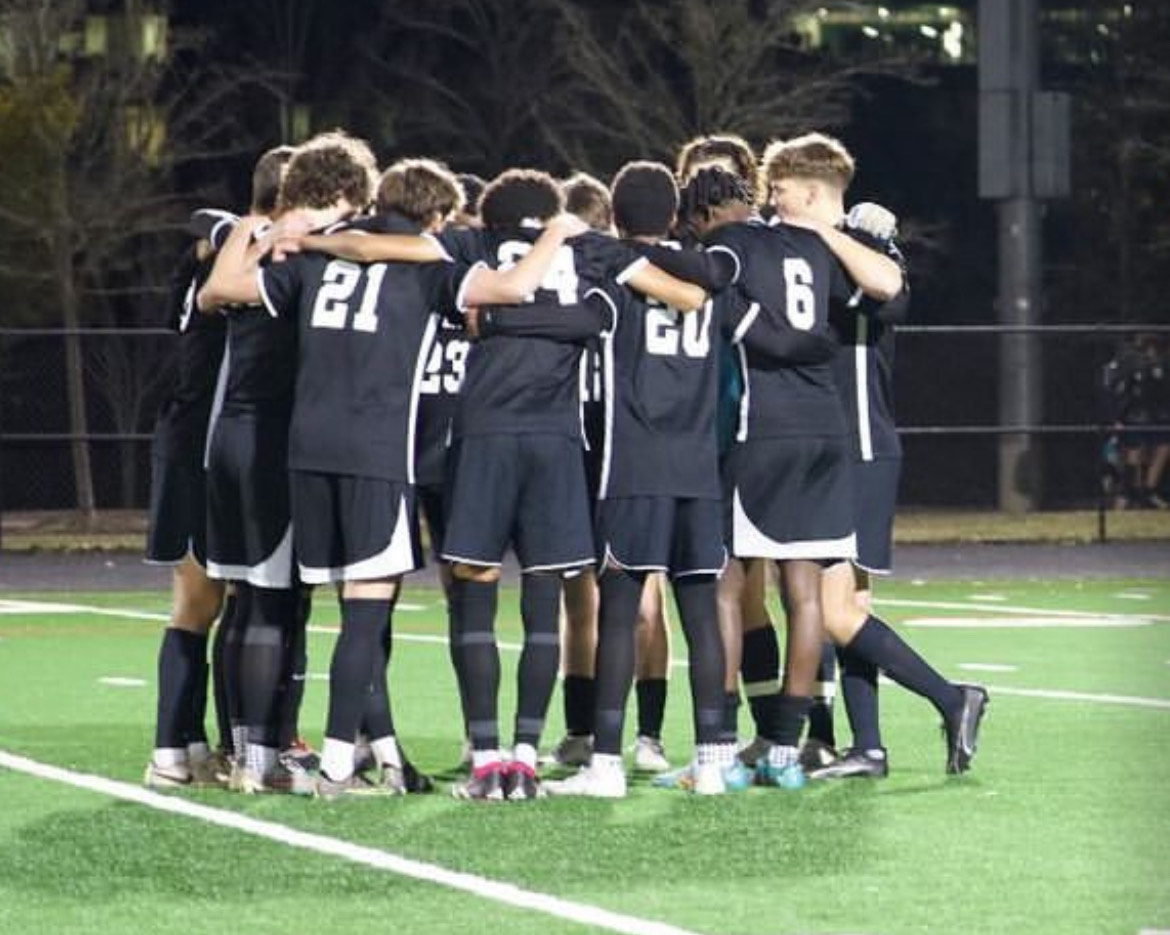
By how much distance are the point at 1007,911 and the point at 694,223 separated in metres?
3.52

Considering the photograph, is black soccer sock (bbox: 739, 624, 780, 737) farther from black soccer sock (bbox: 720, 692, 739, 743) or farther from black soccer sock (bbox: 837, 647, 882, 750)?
black soccer sock (bbox: 837, 647, 882, 750)

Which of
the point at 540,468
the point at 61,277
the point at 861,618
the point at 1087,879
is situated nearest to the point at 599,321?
the point at 540,468

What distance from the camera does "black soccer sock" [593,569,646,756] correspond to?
1094 centimetres

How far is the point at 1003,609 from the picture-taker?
802 inches

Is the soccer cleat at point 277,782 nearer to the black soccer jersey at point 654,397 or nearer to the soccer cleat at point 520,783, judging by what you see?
the soccer cleat at point 520,783

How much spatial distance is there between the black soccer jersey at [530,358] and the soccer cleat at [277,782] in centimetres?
125

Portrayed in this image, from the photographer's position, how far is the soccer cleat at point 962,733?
1154cm

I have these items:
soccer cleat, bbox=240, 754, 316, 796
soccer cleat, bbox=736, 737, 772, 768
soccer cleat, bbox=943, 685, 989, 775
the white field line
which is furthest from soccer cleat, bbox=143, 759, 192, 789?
the white field line

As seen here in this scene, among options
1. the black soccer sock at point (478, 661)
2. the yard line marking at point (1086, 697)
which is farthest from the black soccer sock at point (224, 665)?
the yard line marking at point (1086, 697)

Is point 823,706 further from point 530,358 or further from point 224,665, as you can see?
point 224,665

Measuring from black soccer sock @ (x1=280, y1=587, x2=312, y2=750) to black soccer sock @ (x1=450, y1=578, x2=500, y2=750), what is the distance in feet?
1.79

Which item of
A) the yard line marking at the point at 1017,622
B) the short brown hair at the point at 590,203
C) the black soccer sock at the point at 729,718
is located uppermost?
the short brown hair at the point at 590,203

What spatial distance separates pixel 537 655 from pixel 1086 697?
4.00 metres

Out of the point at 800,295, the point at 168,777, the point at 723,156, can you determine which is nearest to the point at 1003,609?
the point at 723,156
